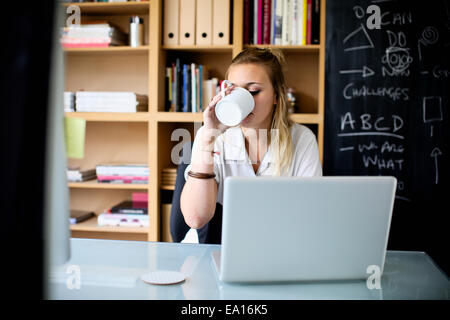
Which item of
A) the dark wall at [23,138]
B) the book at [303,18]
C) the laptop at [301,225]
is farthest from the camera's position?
the book at [303,18]

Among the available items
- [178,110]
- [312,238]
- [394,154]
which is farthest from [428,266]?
[178,110]

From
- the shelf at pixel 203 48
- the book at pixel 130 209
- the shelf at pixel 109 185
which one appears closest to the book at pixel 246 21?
the shelf at pixel 203 48

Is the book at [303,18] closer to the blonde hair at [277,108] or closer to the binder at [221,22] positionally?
the binder at [221,22]

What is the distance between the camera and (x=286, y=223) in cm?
85

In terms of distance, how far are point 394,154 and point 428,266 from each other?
131 cm

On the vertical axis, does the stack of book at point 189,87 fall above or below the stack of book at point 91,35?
below

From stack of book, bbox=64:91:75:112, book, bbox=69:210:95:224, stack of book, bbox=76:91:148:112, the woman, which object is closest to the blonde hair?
the woman

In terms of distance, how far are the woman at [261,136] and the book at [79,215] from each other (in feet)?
4.73

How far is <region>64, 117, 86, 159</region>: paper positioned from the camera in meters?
0.60

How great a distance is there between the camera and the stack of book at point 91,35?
2.53m

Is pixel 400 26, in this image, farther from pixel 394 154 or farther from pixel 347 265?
pixel 347 265

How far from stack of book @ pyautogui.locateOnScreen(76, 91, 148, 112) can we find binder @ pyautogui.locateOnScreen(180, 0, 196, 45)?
17.2 inches

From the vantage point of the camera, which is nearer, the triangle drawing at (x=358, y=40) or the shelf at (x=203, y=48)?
the triangle drawing at (x=358, y=40)

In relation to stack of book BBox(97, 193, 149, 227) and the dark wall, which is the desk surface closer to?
the dark wall
